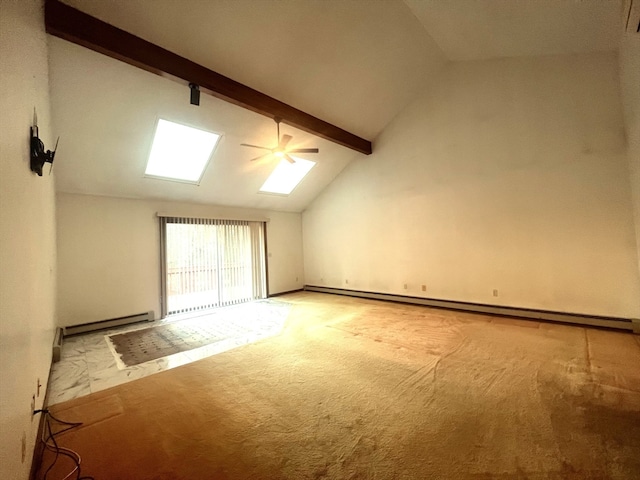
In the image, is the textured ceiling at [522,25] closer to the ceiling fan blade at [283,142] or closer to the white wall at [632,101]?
the white wall at [632,101]

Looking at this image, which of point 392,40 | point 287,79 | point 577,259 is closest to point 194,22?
point 287,79

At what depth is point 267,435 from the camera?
196cm

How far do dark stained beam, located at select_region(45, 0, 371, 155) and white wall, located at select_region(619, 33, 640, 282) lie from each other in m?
4.44

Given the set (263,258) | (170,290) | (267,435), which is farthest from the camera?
(263,258)

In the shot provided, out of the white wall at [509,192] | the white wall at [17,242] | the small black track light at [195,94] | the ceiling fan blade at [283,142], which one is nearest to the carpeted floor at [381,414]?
the white wall at [17,242]

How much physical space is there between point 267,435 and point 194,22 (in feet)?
14.6

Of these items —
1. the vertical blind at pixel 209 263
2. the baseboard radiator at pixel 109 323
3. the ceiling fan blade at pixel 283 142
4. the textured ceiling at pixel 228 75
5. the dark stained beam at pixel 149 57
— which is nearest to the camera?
the dark stained beam at pixel 149 57

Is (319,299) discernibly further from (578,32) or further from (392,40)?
(578,32)

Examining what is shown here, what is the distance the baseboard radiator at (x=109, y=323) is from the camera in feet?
15.3

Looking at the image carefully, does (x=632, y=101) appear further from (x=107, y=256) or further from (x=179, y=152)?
(x=107, y=256)

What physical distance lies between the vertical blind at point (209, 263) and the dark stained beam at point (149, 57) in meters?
3.24

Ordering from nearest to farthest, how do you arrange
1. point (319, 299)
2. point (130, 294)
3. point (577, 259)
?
point (577, 259), point (130, 294), point (319, 299)

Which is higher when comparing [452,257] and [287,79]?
[287,79]

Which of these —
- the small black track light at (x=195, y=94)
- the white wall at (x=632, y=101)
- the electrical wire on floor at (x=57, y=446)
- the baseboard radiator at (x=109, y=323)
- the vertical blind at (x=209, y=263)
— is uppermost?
the small black track light at (x=195, y=94)
